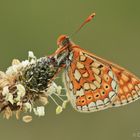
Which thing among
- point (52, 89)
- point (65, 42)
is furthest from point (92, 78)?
point (52, 89)

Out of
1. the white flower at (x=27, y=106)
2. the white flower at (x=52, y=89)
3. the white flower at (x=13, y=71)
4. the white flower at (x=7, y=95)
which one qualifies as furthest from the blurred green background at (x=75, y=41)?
the white flower at (x=7, y=95)

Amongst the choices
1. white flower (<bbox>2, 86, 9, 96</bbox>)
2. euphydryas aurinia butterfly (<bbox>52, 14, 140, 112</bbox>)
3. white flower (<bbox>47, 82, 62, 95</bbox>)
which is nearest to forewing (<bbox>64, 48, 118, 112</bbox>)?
euphydryas aurinia butterfly (<bbox>52, 14, 140, 112</bbox>)

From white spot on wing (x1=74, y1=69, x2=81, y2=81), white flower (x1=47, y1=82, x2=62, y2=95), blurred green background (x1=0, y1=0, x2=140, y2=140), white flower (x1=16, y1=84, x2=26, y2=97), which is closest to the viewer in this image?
white flower (x1=16, y1=84, x2=26, y2=97)

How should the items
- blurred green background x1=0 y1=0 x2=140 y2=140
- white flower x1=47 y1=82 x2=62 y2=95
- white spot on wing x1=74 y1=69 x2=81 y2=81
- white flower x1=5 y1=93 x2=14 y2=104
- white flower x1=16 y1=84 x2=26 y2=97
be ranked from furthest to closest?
blurred green background x1=0 y1=0 x2=140 y2=140 < white spot on wing x1=74 y1=69 x2=81 y2=81 < white flower x1=47 y1=82 x2=62 y2=95 < white flower x1=16 y1=84 x2=26 y2=97 < white flower x1=5 y1=93 x2=14 y2=104

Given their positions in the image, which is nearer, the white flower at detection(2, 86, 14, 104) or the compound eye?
the white flower at detection(2, 86, 14, 104)

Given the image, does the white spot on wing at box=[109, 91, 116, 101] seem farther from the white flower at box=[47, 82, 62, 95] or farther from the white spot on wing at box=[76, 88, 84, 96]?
the white flower at box=[47, 82, 62, 95]

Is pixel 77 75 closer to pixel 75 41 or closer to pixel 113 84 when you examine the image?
pixel 113 84

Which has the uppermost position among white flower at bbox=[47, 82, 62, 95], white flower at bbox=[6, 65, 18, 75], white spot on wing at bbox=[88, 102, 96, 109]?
white flower at bbox=[6, 65, 18, 75]

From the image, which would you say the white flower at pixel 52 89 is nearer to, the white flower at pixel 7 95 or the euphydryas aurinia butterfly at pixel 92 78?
the euphydryas aurinia butterfly at pixel 92 78

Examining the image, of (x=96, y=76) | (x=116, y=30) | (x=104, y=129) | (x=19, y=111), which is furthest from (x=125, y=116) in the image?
(x=19, y=111)
